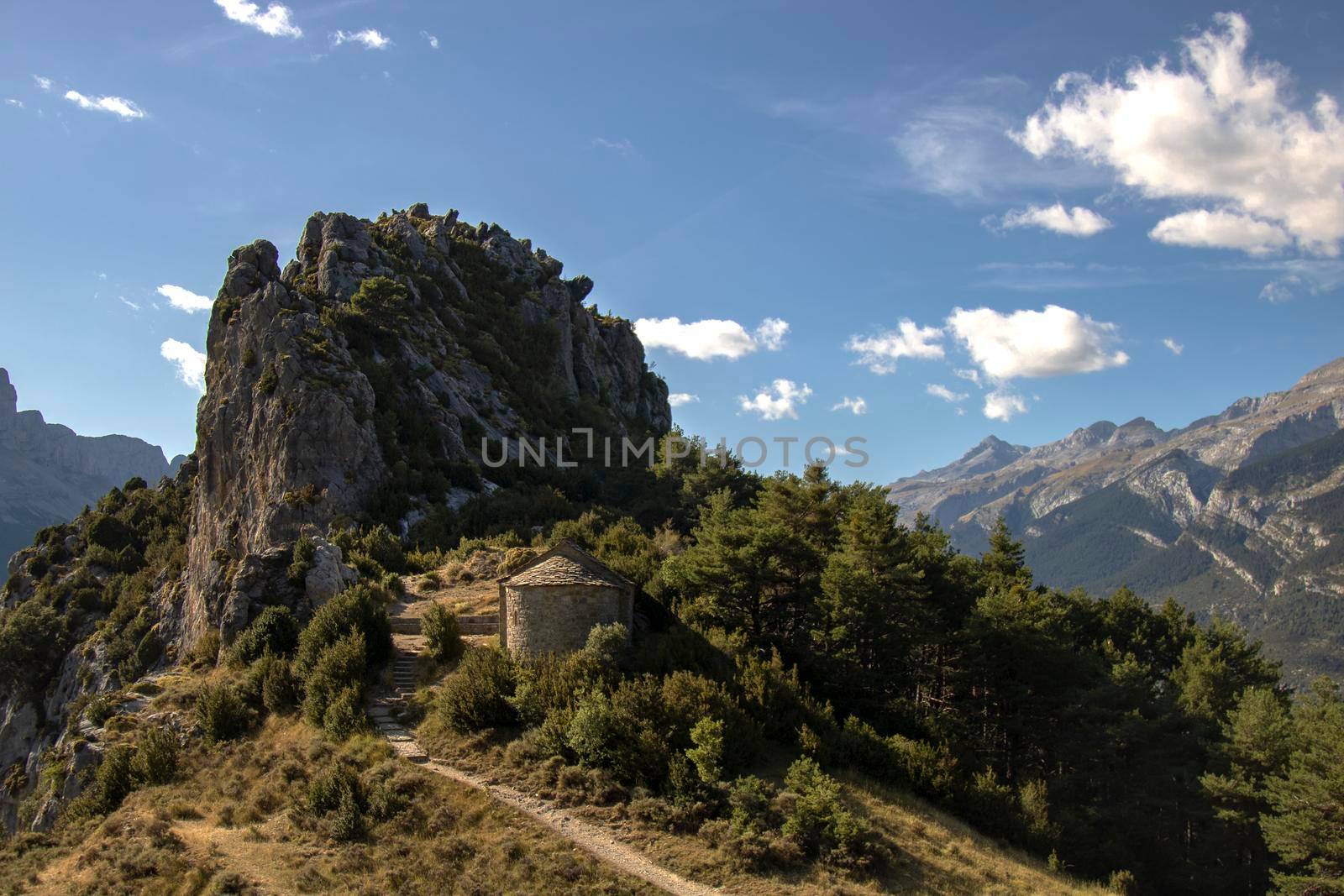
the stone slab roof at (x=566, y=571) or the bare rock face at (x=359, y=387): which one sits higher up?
the bare rock face at (x=359, y=387)

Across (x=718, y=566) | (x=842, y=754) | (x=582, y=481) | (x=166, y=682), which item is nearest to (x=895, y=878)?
(x=842, y=754)

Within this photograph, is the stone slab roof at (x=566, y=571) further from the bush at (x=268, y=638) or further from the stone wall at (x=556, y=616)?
the bush at (x=268, y=638)

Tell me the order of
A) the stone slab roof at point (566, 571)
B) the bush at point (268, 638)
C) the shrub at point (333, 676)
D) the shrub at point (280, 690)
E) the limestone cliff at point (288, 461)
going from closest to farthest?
1. the shrub at point (333, 676)
2. the stone slab roof at point (566, 571)
3. the shrub at point (280, 690)
4. the bush at point (268, 638)
5. the limestone cliff at point (288, 461)

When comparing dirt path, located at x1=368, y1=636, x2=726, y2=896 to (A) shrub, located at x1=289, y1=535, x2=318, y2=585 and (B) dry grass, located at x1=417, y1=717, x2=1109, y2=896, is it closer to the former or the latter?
(B) dry grass, located at x1=417, y1=717, x2=1109, y2=896

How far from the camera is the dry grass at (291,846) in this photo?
Answer: 16297mm

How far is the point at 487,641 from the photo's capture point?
91.3ft

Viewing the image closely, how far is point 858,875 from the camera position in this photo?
16.9 metres

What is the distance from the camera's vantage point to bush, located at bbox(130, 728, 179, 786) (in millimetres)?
23500

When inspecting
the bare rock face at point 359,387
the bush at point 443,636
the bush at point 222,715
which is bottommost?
the bush at point 222,715

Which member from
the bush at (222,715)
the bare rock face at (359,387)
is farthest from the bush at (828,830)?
the bare rock face at (359,387)

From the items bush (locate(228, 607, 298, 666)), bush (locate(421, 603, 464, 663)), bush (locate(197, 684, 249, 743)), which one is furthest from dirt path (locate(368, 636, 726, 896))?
bush (locate(228, 607, 298, 666))

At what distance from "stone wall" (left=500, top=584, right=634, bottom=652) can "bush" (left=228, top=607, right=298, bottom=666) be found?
983 cm

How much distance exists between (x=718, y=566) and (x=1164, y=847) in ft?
72.2

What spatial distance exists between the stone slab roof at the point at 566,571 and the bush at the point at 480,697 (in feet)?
9.06
